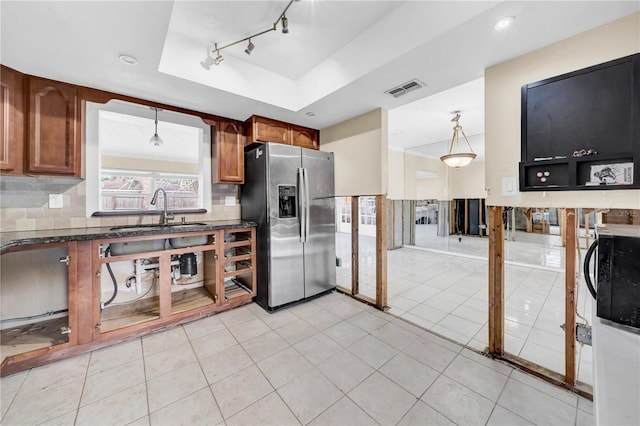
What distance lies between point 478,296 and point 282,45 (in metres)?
3.78

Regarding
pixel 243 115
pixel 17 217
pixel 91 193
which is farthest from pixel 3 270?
pixel 243 115

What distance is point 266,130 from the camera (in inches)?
121

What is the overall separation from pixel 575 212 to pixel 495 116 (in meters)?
0.88

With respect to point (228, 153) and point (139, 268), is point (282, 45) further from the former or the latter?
point (139, 268)

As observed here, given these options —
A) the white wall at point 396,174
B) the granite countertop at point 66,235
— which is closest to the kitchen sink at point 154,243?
the granite countertop at point 66,235

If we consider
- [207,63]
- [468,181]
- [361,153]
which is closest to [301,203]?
[361,153]

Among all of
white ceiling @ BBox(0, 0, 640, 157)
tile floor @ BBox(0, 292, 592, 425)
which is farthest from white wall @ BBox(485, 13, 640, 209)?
tile floor @ BBox(0, 292, 592, 425)

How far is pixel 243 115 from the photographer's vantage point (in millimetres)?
2982

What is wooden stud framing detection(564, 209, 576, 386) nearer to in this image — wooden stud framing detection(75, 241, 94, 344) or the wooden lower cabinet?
the wooden lower cabinet

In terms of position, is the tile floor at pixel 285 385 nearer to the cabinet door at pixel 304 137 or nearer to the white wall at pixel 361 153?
the white wall at pixel 361 153

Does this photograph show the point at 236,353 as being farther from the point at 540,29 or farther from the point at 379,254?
the point at 540,29

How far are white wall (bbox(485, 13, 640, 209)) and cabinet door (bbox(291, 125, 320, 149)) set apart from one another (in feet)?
7.24

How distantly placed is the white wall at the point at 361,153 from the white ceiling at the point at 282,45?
19 cm

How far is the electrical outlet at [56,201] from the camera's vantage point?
2258 mm
